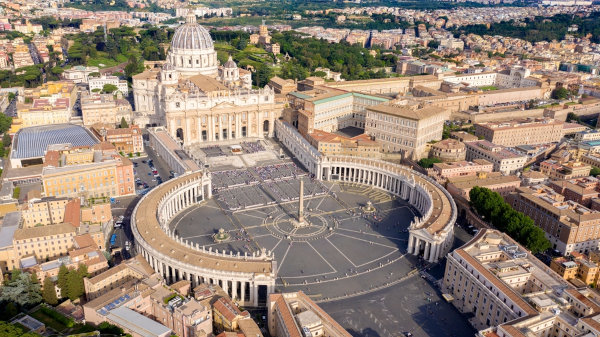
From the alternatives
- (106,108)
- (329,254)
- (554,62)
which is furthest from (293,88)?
(554,62)

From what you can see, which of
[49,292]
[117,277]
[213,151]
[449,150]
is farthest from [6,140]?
[449,150]

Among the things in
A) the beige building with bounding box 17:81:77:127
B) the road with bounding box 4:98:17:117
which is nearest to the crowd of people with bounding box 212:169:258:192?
the beige building with bounding box 17:81:77:127

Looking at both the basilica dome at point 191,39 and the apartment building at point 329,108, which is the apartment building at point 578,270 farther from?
the basilica dome at point 191,39

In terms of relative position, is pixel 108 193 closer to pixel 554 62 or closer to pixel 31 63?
pixel 31 63

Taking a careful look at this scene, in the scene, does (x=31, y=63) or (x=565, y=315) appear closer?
(x=565, y=315)

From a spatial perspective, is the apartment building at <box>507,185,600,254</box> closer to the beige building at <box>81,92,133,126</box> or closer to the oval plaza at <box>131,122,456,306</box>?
the oval plaza at <box>131,122,456,306</box>

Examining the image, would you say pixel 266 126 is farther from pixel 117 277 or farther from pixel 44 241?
pixel 117 277
